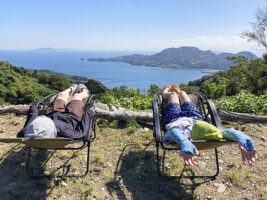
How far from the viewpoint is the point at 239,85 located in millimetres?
16812

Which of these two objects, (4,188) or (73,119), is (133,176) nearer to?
(73,119)

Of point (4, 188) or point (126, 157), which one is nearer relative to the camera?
point (4, 188)

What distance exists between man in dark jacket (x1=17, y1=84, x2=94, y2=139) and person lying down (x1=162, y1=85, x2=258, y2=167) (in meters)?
1.30

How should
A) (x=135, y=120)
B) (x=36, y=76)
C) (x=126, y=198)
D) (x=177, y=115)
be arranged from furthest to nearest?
(x=36, y=76), (x=135, y=120), (x=177, y=115), (x=126, y=198)

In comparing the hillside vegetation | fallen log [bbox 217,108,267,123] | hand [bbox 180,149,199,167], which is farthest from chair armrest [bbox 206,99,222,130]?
the hillside vegetation

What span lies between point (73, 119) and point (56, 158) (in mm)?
804

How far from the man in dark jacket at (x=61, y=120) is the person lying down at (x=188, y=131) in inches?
51.1

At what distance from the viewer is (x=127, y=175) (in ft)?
9.22

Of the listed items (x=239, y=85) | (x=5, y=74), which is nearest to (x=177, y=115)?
A: (x=239, y=85)

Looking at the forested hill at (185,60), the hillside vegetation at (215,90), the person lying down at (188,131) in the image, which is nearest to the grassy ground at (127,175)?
the person lying down at (188,131)

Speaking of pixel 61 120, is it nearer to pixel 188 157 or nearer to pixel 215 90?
pixel 188 157

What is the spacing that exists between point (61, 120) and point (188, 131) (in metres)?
1.92

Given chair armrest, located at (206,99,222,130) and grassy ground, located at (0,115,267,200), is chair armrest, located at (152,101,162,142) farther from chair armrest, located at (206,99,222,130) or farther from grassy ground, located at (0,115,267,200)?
chair armrest, located at (206,99,222,130)

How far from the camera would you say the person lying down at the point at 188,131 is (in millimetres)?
2025
